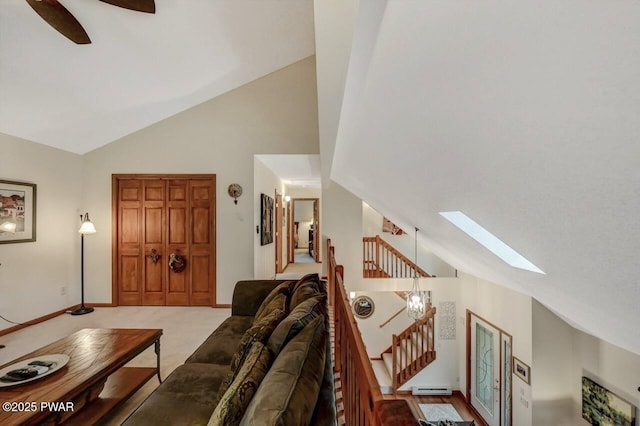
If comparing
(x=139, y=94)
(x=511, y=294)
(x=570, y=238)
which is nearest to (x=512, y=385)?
(x=511, y=294)

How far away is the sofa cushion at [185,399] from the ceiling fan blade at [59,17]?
2.66 m

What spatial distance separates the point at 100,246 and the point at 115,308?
1.06 m

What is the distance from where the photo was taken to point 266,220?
224 inches

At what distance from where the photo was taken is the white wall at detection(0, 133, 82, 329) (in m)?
3.90

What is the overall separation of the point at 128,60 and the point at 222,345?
3280 millimetres

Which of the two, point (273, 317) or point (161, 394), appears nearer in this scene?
point (161, 394)

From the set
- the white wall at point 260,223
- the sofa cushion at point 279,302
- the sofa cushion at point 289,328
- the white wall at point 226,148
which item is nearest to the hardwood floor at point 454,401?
the white wall at point 260,223

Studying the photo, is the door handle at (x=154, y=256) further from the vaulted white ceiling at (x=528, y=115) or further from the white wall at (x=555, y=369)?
the white wall at (x=555, y=369)

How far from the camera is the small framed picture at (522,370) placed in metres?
4.15

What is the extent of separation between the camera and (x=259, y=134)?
5125 millimetres

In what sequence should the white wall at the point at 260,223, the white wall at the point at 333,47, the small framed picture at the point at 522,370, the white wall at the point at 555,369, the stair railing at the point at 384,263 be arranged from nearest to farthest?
the white wall at the point at 333,47
the white wall at the point at 555,369
the small framed picture at the point at 522,370
the white wall at the point at 260,223
the stair railing at the point at 384,263

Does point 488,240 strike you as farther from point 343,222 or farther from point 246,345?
point 343,222

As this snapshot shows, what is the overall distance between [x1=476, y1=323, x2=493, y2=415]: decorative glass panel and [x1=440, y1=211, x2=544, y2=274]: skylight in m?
3.45

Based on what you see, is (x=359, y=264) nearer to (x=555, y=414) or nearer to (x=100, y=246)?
(x=555, y=414)
